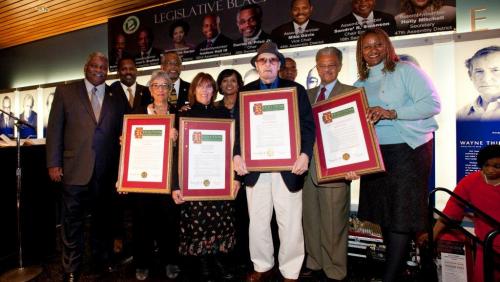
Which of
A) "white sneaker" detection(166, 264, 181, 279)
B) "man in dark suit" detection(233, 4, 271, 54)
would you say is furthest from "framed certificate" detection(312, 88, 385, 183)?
"man in dark suit" detection(233, 4, 271, 54)

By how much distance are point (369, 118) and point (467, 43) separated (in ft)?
7.61

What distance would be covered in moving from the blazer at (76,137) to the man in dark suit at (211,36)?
251cm

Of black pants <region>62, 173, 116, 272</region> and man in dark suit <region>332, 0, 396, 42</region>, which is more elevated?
man in dark suit <region>332, 0, 396, 42</region>

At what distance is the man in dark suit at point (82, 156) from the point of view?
2.66 meters

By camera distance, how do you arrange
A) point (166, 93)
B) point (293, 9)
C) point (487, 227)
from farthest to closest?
point (293, 9) < point (166, 93) < point (487, 227)

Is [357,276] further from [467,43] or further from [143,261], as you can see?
[467,43]

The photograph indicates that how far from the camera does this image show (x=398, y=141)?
2.10 metres

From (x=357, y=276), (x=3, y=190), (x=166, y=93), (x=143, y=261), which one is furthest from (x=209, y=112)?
(x=3, y=190)

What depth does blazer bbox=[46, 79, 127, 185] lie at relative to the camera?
266 cm

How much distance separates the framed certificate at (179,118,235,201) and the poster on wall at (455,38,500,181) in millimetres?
2755

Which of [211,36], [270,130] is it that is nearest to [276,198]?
[270,130]

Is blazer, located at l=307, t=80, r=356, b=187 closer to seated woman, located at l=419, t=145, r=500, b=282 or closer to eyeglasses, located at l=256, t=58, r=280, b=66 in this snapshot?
eyeglasses, located at l=256, t=58, r=280, b=66

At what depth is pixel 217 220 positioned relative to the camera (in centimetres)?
247

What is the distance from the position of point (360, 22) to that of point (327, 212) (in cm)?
266
